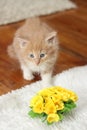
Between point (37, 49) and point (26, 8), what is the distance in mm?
1375

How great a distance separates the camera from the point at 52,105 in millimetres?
1283

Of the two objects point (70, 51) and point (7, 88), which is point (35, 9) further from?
point (7, 88)

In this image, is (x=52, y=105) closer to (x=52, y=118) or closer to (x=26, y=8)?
(x=52, y=118)

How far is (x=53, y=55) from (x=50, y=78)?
5.2 inches

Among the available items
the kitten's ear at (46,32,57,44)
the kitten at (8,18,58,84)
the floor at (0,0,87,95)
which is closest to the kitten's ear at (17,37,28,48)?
the kitten at (8,18,58,84)

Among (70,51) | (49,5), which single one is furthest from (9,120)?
(49,5)

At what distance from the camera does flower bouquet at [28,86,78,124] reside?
129cm

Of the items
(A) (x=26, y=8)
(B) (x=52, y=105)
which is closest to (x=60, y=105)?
(B) (x=52, y=105)

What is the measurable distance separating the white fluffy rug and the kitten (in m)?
0.09

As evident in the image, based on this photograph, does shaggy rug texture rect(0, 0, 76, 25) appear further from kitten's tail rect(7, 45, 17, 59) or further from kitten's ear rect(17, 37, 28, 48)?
kitten's ear rect(17, 37, 28, 48)

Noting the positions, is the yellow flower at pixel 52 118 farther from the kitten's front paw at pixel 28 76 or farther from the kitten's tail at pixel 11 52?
the kitten's tail at pixel 11 52

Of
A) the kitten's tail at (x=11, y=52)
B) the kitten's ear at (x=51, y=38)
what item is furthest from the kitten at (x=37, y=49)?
the kitten's tail at (x=11, y=52)

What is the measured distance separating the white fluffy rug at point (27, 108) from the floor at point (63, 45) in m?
0.09

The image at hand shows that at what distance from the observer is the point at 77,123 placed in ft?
4.49
